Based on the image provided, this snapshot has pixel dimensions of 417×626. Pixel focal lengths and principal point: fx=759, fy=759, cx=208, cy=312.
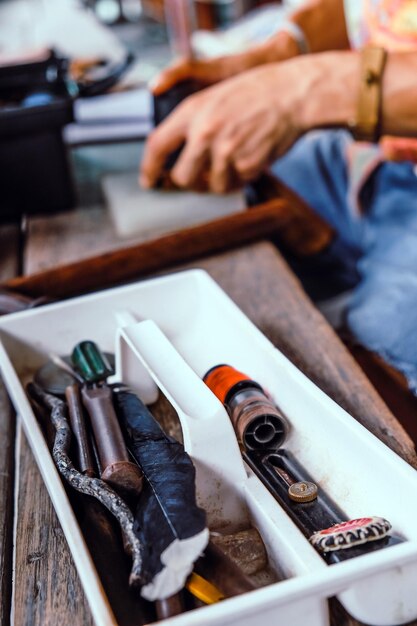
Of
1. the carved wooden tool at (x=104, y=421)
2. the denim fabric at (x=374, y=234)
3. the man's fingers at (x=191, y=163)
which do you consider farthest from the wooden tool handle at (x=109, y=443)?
the man's fingers at (x=191, y=163)

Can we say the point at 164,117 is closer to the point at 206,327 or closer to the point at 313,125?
the point at 313,125

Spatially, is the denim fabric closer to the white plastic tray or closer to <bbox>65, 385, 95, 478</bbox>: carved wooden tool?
the white plastic tray

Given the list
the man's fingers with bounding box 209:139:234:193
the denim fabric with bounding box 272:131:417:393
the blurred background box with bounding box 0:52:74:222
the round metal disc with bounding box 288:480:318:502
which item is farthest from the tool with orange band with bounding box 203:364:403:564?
the blurred background box with bounding box 0:52:74:222

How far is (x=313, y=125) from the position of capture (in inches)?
40.0

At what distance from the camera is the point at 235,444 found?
51cm

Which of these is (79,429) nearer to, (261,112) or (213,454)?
(213,454)

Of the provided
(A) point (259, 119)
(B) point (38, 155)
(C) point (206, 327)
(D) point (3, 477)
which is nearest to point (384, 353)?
(C) point (206, 327)

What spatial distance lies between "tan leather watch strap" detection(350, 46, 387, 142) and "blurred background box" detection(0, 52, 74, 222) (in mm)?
424

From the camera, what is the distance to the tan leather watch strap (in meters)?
0.97

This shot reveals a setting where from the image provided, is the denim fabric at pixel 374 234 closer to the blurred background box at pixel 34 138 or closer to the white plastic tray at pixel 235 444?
the white plastic tray at pixel 235 444

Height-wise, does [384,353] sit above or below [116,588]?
below

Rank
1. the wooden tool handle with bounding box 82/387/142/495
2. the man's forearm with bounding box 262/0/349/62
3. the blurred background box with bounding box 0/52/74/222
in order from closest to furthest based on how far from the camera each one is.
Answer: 1. the wooden tool handle with bounding box 82/387/142/495
2. the blurred background box with bounding box 0/52/74/222
3. the man's forearm with bounding box 262/0/349/62

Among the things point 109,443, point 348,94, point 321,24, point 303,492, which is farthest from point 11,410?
point 321,24

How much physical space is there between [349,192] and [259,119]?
0.33 meters
